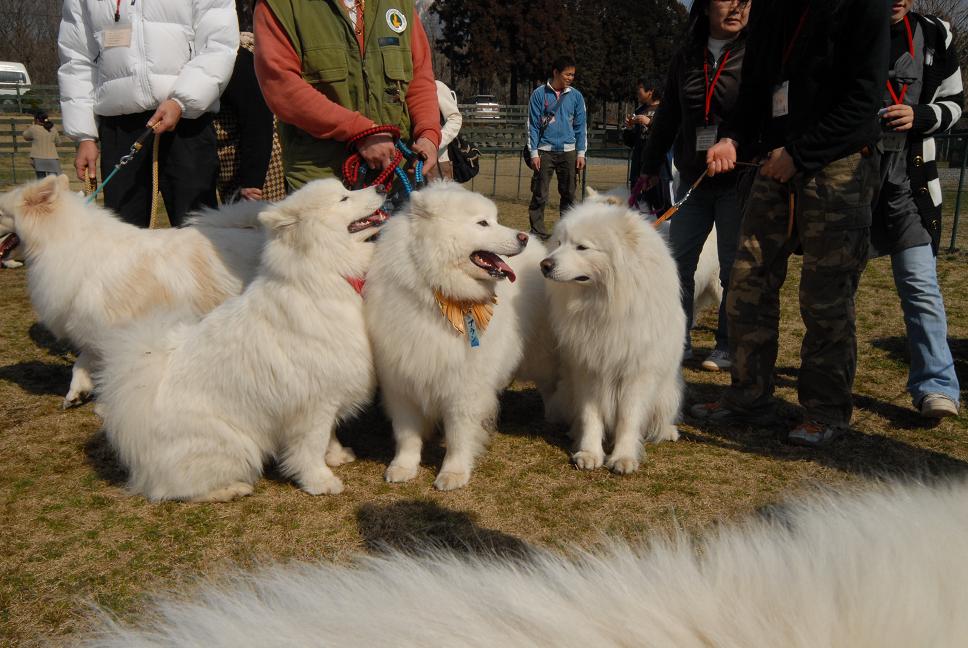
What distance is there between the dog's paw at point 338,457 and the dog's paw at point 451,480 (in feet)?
1.80

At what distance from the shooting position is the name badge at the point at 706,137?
416cm

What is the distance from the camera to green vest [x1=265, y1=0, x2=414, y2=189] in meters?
3.29

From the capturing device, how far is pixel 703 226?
4.48 metres

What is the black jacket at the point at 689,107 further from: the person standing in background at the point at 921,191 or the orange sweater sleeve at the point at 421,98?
the orange sweater sleeve at the point at 421,98

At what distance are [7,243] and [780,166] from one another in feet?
14.5

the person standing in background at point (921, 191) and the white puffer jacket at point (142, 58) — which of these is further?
the white puffer jacket at point (142, 58)

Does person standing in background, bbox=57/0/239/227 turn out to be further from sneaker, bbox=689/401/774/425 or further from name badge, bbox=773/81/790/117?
sneaker, bbox=689/401/774/425

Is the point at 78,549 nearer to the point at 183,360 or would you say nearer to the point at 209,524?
the point at 209,524

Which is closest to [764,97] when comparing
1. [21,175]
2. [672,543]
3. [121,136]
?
[672,543]

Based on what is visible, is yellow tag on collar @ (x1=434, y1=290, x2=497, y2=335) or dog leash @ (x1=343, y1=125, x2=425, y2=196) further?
dog leash @ (x1=343, y1=125, x2=425, y2=196)

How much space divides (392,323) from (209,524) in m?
1.14

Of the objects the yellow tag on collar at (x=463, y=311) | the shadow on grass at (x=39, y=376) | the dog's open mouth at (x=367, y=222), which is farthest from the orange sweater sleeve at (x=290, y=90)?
the shadow on grass at (x=39, y=376)

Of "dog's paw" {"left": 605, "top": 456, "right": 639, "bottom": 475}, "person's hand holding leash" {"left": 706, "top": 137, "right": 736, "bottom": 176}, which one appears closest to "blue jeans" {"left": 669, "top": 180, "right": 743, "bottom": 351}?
"person's hand holding leash" {"left": 706, "top": 137, "right": 736, "bottom": 176}

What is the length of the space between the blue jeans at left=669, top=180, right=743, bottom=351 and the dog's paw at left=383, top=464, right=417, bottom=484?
222 centimetres
